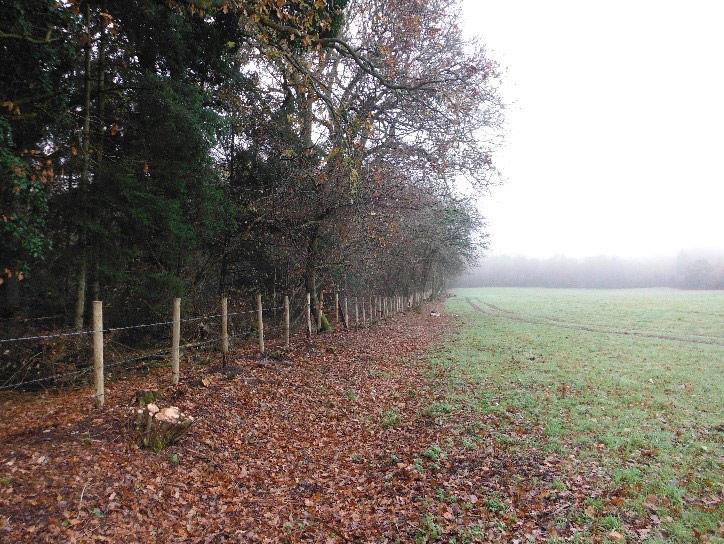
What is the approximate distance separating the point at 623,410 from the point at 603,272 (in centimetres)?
10545

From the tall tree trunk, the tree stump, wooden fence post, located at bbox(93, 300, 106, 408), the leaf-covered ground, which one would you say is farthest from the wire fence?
the tree stump

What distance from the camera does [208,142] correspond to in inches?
427

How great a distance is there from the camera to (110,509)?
4.73 metres

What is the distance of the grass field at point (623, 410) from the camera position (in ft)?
16.9

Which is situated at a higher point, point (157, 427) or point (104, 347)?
Answer: point (104, 347)

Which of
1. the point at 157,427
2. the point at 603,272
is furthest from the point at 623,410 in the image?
the point at 603,272

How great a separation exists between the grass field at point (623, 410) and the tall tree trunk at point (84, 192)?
27.8 feet

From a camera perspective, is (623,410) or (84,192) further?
(623,410)

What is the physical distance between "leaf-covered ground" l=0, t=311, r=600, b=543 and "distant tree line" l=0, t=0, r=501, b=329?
2947mm

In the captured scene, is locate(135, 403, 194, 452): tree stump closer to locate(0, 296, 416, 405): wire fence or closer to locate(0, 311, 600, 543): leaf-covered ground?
locate(0, 311, 600, 543): leaf-covered ground

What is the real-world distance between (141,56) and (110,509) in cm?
990

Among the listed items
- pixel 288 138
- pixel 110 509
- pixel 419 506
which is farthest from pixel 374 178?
pixel 110 509

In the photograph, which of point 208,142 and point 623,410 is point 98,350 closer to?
point 208,142

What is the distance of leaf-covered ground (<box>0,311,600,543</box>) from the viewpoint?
188 inches
